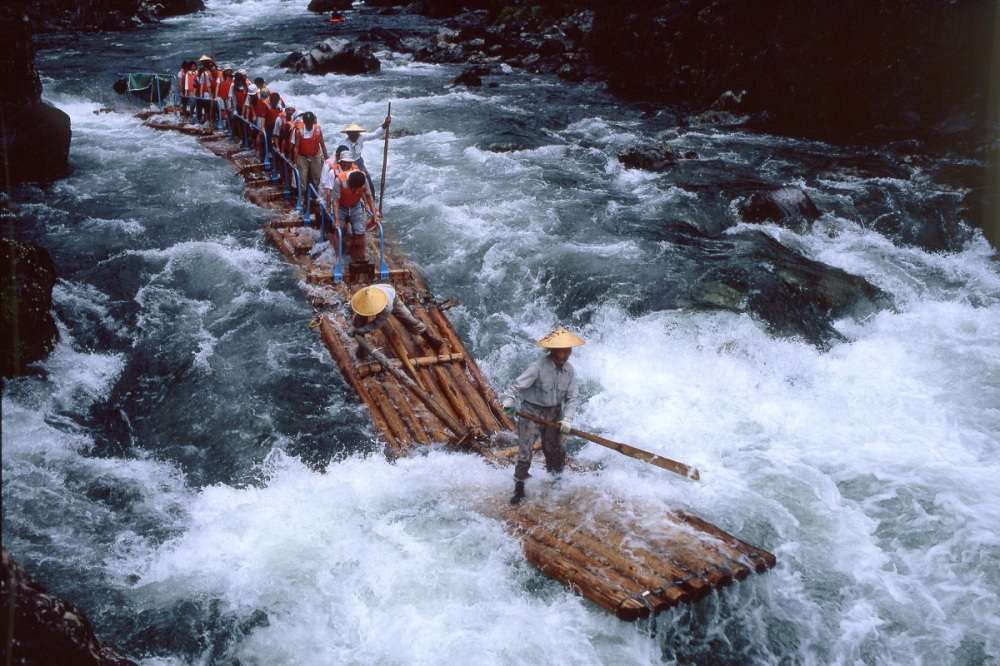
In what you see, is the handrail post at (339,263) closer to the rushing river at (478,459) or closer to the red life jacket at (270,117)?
the rushing river at (478,459)

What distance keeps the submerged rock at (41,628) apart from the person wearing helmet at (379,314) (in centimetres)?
500

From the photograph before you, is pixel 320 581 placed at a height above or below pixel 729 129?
below

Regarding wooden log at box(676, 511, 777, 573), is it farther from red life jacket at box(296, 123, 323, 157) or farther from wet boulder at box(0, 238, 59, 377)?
red life jacket at box(296, 123, 323, 157)

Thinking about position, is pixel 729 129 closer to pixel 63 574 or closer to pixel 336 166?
pixel 336 166

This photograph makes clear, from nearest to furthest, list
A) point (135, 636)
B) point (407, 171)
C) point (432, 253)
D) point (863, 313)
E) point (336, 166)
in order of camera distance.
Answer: point (135, 636)
point (336, 166)
point (863, 313)
point (432, 253)
point (407, 171)

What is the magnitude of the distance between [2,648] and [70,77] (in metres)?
25.9

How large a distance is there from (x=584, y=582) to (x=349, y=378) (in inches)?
176

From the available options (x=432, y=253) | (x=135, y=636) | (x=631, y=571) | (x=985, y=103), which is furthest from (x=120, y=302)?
(x=985, y=103)

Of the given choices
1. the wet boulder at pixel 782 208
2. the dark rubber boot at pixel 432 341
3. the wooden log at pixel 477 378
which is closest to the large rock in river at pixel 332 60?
the wet boulder at pixel 782 208

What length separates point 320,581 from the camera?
671 centimetres

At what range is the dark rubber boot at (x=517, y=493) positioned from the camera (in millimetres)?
7565

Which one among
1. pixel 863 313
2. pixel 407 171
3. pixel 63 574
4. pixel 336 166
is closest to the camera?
pixel 63 574

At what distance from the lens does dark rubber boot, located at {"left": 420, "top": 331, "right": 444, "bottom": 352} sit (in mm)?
10062

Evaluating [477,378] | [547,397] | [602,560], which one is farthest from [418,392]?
[602,560]
